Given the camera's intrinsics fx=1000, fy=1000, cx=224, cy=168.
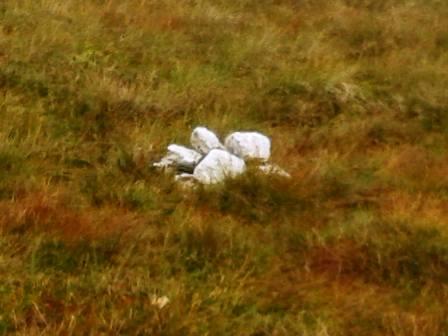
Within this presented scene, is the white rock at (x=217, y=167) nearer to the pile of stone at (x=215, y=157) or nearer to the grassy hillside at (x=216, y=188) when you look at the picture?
the pile of stone at (x=215, y=157)

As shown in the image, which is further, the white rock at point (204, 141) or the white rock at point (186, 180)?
the white rock at point (204, 141)

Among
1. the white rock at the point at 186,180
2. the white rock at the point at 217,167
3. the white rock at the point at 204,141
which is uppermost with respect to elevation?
the white rock at the point at 217,167

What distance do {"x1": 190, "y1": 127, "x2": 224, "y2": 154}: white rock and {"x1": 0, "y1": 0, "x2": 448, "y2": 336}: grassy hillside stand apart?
0.84ft

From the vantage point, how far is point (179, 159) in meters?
6.47

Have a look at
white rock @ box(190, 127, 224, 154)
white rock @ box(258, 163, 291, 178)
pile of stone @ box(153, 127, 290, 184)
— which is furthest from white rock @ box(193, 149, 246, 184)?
white rock @ box(190, 127, 224, 154)

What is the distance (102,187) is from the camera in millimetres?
5914

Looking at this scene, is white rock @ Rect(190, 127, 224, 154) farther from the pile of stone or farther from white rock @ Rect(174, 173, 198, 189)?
white rock @ Rect(174, 173, 198, 189)

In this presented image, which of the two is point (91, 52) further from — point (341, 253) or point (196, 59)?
point (341, 253)


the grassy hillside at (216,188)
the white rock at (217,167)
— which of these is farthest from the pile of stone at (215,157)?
the grassy hillside at (216,188)

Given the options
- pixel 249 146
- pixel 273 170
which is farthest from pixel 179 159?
pixel 273 170

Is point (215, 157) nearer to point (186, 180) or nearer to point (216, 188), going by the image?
point (186, 180)

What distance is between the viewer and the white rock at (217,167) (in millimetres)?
6175

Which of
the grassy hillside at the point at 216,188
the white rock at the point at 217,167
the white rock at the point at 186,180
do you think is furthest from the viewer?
the white rock at the point at 217,167

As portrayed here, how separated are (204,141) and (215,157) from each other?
406 millimetres
